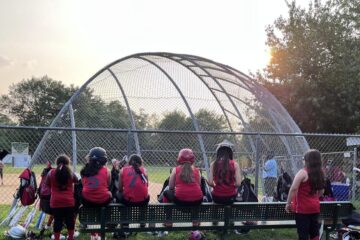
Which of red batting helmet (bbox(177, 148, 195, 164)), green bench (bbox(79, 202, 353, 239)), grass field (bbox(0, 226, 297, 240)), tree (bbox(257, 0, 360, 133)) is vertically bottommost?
grass field (bbox(0, 226, 297, 240))

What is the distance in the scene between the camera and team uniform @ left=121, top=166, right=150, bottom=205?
6191 mm

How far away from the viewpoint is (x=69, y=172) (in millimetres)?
5961

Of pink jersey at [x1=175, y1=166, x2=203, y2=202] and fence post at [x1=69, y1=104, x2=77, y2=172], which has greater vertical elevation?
fence post at [x1=69, y1=104, x2=77, y2=172]

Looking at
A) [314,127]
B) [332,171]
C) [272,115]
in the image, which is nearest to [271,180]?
[272,115]

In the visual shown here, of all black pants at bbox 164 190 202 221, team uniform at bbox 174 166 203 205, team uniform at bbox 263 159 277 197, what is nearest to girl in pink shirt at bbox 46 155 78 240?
black pants at bbox 164 190 202 221

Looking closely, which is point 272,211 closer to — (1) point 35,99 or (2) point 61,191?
(2) point 61,191

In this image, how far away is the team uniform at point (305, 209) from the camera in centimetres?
568

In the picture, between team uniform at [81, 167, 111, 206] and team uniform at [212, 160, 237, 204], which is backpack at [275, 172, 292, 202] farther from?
team uniform at [81, 167, 111, 206]

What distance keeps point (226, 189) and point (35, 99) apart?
6355 centimetres

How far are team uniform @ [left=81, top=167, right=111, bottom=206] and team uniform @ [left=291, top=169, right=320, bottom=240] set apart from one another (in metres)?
2.60

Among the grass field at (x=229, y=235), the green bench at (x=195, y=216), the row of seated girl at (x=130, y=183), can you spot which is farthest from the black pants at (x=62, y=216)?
the grass field at (x=229, y=235)

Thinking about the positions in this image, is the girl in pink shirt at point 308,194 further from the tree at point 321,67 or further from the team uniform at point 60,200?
the tree at point 321,67

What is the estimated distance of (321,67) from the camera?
2353 cm

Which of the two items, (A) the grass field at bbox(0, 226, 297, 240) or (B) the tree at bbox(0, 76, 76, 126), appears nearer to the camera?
(A) the grass field at bbox(0, 226, 297, 240)
